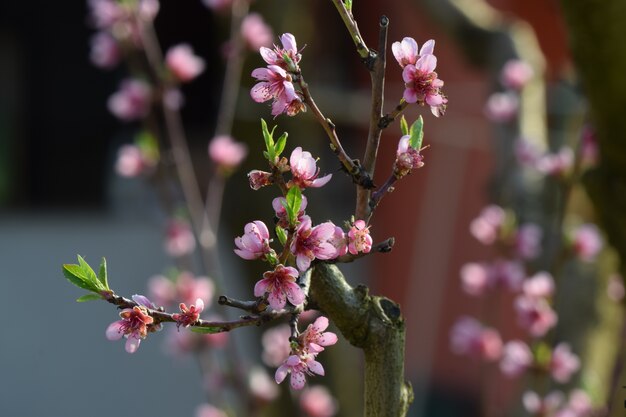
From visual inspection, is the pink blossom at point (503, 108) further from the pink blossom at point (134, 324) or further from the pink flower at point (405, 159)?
the pink blossom at point (134, 324)

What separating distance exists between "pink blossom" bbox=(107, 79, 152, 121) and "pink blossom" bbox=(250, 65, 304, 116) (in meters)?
1.27

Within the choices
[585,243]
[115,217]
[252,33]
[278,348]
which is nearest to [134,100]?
[252,33]

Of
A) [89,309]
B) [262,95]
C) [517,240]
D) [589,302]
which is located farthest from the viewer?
[89,309]

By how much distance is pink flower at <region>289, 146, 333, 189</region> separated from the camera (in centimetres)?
93

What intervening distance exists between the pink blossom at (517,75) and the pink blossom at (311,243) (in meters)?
1.59

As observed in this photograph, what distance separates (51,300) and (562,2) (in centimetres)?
417

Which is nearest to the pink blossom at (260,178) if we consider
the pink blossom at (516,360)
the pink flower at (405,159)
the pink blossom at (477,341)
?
the pink flower at (405,159)

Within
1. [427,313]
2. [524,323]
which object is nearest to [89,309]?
[427,313]

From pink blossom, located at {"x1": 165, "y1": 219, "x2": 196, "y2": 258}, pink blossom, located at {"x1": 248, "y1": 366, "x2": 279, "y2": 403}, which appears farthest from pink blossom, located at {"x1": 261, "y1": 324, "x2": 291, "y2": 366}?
pink blossom, located at {"x1": 165, "y1": 219, "x2": 196, "y2": 258}

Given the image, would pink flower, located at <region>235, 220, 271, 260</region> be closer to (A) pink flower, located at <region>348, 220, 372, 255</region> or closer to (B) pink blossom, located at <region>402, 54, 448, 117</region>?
(A) pink flower, located at <region>348, 220, 372, 255</region>

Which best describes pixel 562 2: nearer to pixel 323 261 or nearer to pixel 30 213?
pixel 323 261

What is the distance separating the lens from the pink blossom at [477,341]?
6.95ft

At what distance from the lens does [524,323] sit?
1.82 meters

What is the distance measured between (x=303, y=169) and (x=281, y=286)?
123 mm
